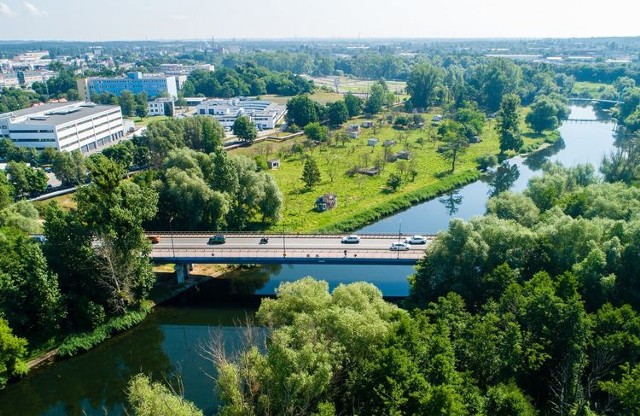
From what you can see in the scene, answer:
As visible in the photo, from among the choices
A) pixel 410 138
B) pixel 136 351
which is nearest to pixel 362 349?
pixel 136 351

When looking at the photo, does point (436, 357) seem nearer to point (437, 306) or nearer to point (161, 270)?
point (437, 306)

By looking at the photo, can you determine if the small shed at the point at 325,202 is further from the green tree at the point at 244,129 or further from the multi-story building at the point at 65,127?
the multi-story building at the point at 65,127

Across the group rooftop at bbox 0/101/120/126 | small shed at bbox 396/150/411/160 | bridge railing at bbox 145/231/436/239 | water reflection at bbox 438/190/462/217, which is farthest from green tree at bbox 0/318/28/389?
small shed at bbox 396/150/411/160

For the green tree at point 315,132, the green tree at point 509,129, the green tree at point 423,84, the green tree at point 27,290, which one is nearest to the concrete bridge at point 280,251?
the green tree at point 27,290

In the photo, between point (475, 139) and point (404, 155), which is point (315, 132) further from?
point (475, 139)

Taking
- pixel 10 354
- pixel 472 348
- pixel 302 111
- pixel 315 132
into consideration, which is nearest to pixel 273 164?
pixel 315 132

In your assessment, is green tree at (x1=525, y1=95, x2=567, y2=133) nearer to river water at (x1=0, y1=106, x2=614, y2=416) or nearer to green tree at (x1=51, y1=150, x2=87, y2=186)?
river water at (x1=0, y1=106, x2=614, y2=416)
